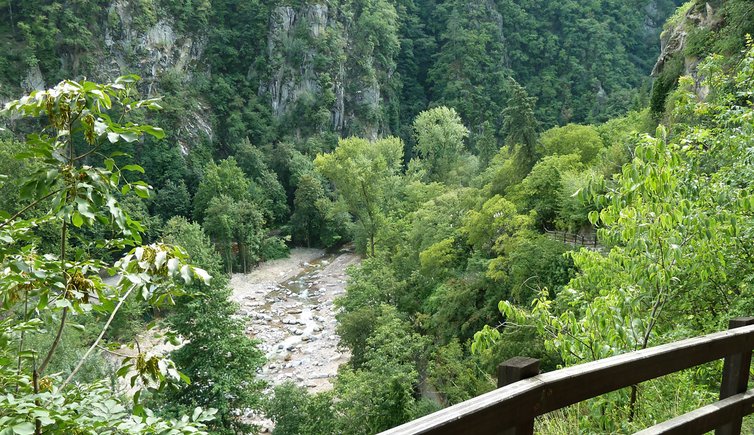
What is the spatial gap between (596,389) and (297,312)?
1038 inches

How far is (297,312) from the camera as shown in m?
27.0

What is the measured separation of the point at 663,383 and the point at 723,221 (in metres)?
1.36

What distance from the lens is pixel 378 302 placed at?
20562 millimetres

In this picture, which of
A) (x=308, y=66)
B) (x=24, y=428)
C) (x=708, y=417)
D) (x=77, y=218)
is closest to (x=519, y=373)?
(x=708, y=417)

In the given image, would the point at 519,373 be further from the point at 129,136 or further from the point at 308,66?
the point at 308,66

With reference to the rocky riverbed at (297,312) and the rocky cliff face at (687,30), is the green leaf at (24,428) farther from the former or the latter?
the rocky cliff face at (687,30)

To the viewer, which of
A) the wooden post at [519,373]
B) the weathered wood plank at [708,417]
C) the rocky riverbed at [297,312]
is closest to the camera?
the wooden post at [519,373]

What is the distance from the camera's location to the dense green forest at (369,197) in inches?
89.5

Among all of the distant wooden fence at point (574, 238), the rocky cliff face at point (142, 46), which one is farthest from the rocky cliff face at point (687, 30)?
the rocky cliff face at point (142, 46)

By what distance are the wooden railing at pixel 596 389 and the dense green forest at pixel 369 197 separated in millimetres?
1094

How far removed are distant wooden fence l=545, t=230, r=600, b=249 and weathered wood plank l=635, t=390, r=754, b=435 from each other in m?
15.7

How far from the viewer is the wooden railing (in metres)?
1.18

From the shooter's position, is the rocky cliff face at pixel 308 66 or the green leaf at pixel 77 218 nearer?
the green leaf at pixel 77 218

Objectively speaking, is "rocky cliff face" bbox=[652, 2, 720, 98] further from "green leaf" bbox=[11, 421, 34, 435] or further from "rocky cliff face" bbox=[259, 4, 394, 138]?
"rocky cliff face" bbox=[259, 4, 394, 138]
